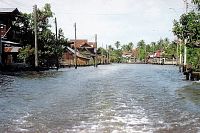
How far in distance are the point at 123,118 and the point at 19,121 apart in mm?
3487

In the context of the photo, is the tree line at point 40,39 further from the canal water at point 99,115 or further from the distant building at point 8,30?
the canal water at point 99,115

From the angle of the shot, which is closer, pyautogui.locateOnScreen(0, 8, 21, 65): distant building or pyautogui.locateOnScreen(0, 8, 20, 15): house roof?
pyautogui.locateOnScreen(0, 8, 21, 65): distant building

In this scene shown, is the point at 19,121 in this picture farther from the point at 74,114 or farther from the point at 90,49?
the point at 90,49

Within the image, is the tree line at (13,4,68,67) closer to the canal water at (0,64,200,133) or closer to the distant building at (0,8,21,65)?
the distant building at (0,8,21,65)

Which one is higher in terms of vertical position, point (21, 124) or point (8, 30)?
point (8, 30)

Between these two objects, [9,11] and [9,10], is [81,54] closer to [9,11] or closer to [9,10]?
[9,10]

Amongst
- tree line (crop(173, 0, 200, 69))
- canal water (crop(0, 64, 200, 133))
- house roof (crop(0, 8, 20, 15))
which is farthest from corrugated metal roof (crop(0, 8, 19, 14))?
canal water (crop(0, 64, 200, 133))

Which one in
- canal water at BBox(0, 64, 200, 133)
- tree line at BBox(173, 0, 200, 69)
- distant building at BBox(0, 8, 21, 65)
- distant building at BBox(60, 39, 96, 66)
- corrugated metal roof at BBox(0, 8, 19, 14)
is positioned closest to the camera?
canal water at BBox(0, 64, 200, 133)

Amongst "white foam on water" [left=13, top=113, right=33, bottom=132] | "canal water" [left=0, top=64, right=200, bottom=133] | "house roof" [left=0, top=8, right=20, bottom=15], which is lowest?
→ "canal water" [left=0, top=64, right=200, bottom=133]

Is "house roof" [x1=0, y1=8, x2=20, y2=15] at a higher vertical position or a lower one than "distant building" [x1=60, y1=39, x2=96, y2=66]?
higher

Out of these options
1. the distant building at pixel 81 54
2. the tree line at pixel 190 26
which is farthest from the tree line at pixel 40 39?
the distant building at pixel 81 54

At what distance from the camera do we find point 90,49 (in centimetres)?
13712

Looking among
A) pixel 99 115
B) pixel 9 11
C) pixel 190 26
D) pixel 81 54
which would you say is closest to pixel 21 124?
pixel 99 115

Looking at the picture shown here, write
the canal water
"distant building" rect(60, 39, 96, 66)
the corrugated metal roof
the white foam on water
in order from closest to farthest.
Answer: the white foam on water → the canal water → the corrugated metal roof → "distant building" rect(60, 39, 96, 66)
